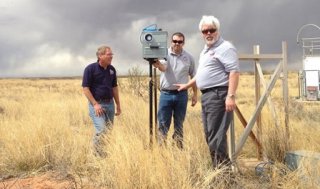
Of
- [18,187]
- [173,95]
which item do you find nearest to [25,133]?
[18,187]

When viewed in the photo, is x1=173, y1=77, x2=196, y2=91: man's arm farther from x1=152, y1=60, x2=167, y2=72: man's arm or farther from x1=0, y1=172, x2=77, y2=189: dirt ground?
x1=0, y1=172, x2=77, y2=189: dirt ground

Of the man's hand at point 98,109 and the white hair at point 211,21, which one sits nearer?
the white hair at point 211,21

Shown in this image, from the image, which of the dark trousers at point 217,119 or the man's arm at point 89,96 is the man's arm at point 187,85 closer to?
the dark trousers at point 217,119

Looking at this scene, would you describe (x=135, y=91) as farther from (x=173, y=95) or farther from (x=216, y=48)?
(x=216, y=48)

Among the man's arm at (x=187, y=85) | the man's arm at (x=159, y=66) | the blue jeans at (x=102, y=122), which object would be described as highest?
the man's arm at (x=159, y=66)

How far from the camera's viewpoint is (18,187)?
559 cm

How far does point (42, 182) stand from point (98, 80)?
1743 millimetres

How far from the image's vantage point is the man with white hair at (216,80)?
5125 millimetres

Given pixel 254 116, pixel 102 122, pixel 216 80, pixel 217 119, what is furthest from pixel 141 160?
pixel 102 122

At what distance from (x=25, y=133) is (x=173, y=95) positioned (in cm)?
251

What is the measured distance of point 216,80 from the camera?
17.1 feet

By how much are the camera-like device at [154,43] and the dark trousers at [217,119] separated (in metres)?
0.91

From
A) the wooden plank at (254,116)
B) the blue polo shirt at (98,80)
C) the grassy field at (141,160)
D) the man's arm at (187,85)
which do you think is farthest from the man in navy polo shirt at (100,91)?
the wooden plank at (254,116)

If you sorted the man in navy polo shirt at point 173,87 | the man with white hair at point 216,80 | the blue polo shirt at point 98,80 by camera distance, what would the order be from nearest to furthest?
the man with white hair at point 216,80 < the man in navy polo shirt at point 173,87 < the blue polo shirt at point 98,80
